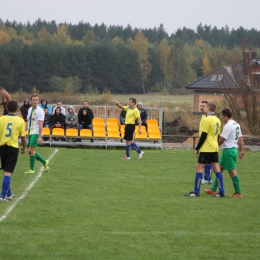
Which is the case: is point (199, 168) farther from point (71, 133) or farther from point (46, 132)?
point (46, 132)

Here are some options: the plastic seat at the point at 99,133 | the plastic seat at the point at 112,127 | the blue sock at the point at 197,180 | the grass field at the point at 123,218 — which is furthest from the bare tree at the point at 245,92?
the blue sock at the point at 197,180

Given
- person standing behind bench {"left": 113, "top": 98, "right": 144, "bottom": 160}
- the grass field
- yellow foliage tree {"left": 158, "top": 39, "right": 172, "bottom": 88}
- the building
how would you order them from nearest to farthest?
the grass field, person standing behind bench {"left": 113, "top": 98, "right": 144, "bottom": 160}, the building, yellow foliage tree {"left": 158, "top": 39, "right": 172, "bottom": 88}

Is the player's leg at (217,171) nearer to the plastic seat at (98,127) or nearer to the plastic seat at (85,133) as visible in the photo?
the plastic seat at (85,133)

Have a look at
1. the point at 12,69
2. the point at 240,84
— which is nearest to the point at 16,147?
the point at 240,84

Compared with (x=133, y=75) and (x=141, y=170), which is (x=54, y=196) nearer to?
(x=141, y=170)

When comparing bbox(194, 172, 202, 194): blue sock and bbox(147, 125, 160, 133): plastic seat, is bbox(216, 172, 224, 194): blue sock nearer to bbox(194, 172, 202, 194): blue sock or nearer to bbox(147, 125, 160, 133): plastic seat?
bbox(194, 172, 202, 194): blue sock

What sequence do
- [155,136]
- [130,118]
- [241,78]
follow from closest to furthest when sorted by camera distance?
1. [130,118]
2. [155,136]
3. [241,78]

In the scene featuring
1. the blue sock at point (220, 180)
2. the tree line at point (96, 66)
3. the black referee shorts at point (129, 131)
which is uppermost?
the tree line at point (96, 66)

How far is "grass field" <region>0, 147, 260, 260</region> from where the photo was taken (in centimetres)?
729

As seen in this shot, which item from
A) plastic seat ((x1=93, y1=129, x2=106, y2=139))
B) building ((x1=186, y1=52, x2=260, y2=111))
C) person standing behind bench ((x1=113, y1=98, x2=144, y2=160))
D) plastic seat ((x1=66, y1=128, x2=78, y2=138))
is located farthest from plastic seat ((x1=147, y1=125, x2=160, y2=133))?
building ((x1=186, y1=52, x2=260, y2=111))

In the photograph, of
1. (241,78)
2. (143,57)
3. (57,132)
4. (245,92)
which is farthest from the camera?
(143,57)

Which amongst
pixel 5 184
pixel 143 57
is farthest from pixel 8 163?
pixel 143 57

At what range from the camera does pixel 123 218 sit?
9.20 meters

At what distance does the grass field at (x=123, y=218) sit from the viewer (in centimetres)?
729
